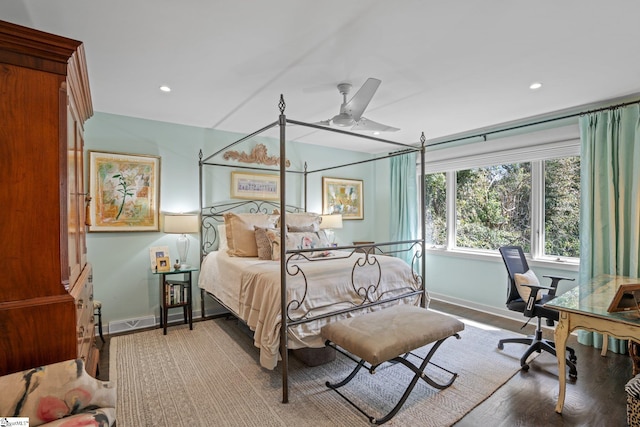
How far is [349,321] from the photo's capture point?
7.42 ft

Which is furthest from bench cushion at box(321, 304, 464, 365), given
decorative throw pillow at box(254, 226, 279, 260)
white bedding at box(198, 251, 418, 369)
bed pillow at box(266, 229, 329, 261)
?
decorative throw pillow at box(254, 226, 279, 260)

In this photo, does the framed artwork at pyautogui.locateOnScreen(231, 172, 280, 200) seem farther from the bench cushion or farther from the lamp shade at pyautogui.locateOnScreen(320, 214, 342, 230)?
the bench cushion

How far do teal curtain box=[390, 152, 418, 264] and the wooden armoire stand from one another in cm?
439

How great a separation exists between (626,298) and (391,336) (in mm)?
1396

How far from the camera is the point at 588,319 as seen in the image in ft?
6.27

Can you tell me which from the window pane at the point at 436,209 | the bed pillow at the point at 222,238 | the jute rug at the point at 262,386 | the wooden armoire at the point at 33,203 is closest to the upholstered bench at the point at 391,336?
the jute rug at the point at 262,386

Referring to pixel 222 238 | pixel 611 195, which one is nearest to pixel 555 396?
pixel 611 195

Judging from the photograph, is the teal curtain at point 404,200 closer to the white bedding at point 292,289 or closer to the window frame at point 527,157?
the window frame at point 527,157

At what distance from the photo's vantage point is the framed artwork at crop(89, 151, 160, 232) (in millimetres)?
3348

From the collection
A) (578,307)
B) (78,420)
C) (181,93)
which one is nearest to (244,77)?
(181,93)

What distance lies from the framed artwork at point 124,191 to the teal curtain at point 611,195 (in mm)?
4691

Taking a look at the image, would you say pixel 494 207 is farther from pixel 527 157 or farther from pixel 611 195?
pixel 611 195

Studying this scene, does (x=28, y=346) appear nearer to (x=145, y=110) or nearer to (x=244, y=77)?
(x=244, y=77)

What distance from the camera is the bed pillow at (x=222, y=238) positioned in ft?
12.6
